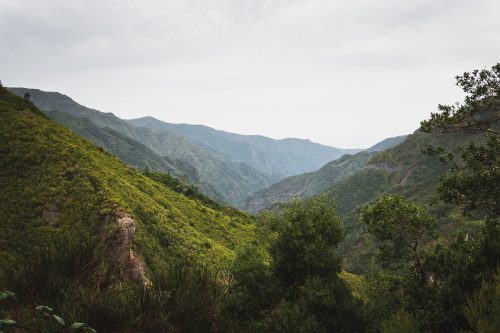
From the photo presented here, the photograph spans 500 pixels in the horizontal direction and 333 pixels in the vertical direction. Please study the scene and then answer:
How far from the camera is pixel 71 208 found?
122 ft

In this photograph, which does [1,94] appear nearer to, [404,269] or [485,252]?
[404,269]

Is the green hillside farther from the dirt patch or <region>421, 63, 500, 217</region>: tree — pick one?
<region>421, 63, 500, 217</region>: tree

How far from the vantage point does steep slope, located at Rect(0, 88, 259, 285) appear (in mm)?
33344

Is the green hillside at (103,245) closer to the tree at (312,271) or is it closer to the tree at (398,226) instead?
the tree at (312,271)

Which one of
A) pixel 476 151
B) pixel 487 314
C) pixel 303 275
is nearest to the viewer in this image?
pixel 487 314

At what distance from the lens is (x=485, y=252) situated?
19922mm

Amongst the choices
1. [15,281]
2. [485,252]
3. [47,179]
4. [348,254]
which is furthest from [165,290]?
[348,254]

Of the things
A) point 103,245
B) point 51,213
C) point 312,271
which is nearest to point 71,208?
point 51,213

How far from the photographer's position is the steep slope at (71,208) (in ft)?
109

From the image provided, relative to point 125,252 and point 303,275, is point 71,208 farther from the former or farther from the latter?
point 303,275

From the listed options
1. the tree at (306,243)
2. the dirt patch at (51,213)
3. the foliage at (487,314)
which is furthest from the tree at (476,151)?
the dirt patch at (51,213)

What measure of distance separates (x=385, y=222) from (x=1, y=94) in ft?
196

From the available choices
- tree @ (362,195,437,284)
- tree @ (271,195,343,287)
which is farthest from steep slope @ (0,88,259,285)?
tree @ (362,195,437,284)

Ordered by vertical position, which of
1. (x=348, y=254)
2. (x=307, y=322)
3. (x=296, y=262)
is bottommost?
(x=348, y=254)
